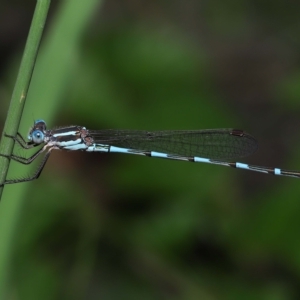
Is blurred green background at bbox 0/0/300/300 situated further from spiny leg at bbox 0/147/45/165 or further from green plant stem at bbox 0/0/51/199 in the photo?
green plant stem at bbox 0/0/51/199

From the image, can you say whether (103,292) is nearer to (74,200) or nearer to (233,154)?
(74,200)

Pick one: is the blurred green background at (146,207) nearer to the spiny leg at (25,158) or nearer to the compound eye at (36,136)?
the compound eye at (36,136)

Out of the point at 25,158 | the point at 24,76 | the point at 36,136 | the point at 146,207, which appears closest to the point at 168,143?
the point at 146,207

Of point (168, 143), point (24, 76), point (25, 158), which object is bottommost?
point (25, 158)

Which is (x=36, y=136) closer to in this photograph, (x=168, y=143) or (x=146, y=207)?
(x=168, y=143)

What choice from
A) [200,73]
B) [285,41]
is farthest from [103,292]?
[285,41]

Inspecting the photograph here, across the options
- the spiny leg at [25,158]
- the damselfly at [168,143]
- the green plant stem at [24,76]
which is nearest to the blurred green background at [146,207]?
the damselfly at [168,143]

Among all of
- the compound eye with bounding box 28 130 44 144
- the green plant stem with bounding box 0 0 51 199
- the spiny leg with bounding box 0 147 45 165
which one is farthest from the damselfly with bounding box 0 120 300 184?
the green plant stem with bounding box 0 0 51 199
